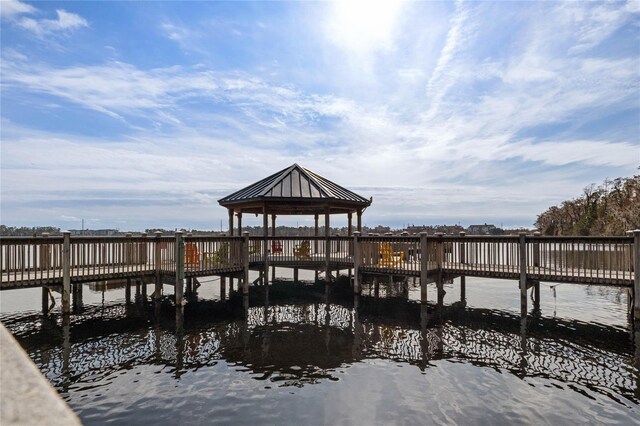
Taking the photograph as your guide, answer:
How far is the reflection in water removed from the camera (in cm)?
786

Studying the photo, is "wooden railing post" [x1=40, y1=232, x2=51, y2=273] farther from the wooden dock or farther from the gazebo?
the gazebo

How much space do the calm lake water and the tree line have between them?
2206 centimetres

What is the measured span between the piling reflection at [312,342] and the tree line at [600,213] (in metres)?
22.1

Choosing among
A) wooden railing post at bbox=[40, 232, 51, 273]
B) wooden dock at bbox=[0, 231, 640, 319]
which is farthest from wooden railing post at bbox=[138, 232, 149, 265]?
wooden railing post at bbox=[40, 232, 51, 273]

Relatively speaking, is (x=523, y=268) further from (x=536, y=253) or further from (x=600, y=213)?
(x=600, y=213)

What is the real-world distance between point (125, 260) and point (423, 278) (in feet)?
38.5

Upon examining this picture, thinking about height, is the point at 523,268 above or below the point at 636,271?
below

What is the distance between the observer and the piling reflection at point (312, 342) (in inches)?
321

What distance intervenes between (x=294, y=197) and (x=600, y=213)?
4505 centimetres

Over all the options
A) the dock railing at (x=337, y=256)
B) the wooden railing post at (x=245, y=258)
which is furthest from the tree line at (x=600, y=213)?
the wooden railing post at (x=245, y=258)

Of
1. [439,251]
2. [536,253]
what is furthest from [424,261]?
[536,253]

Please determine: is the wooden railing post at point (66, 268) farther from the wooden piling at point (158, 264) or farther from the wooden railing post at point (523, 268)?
the wooden railing post at point (523, 268)

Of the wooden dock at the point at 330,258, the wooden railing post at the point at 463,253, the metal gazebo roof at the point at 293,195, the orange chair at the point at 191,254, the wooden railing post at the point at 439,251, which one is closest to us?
the wooden dock at the point at 330,258

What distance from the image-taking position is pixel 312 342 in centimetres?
1023
